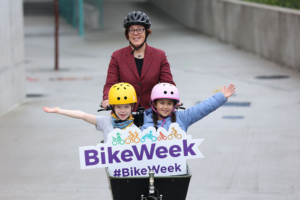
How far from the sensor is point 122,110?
4559mm

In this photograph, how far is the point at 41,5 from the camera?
99.3ft

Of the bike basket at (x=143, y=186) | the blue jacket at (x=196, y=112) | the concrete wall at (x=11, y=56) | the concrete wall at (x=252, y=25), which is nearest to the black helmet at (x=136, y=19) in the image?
the blue jacket at (x=196, y=112)

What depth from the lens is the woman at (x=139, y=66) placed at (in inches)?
197

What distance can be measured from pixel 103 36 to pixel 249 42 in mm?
7455

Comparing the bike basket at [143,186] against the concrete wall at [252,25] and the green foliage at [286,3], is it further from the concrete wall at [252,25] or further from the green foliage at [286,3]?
the green foliage at [286,3]

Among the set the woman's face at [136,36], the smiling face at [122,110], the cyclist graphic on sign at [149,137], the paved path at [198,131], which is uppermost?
the woman's face at [136,36]

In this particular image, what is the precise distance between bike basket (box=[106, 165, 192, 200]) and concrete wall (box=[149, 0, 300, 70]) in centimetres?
1115

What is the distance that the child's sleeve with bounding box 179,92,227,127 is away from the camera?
183 inches

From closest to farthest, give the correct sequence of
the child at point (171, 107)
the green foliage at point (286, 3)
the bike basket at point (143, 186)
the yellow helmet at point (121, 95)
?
the bike basket at point (143, 186) → the yellow helmet at point (121, 95) → the child at point (171, 107) → the green foliage at point (286, 3)

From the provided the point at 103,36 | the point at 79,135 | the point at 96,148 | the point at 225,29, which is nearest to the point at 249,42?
the point at 225,29

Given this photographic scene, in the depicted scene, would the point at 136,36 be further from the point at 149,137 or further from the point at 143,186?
the point at 143,186

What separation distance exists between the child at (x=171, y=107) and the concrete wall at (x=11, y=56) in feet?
20.9

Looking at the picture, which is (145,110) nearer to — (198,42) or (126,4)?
(198,42)

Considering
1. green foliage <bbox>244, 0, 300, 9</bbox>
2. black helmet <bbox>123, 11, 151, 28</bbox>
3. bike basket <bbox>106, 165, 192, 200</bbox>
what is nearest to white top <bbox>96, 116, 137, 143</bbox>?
bike basket <bbox>106, 165, 192, 200</bbox>
